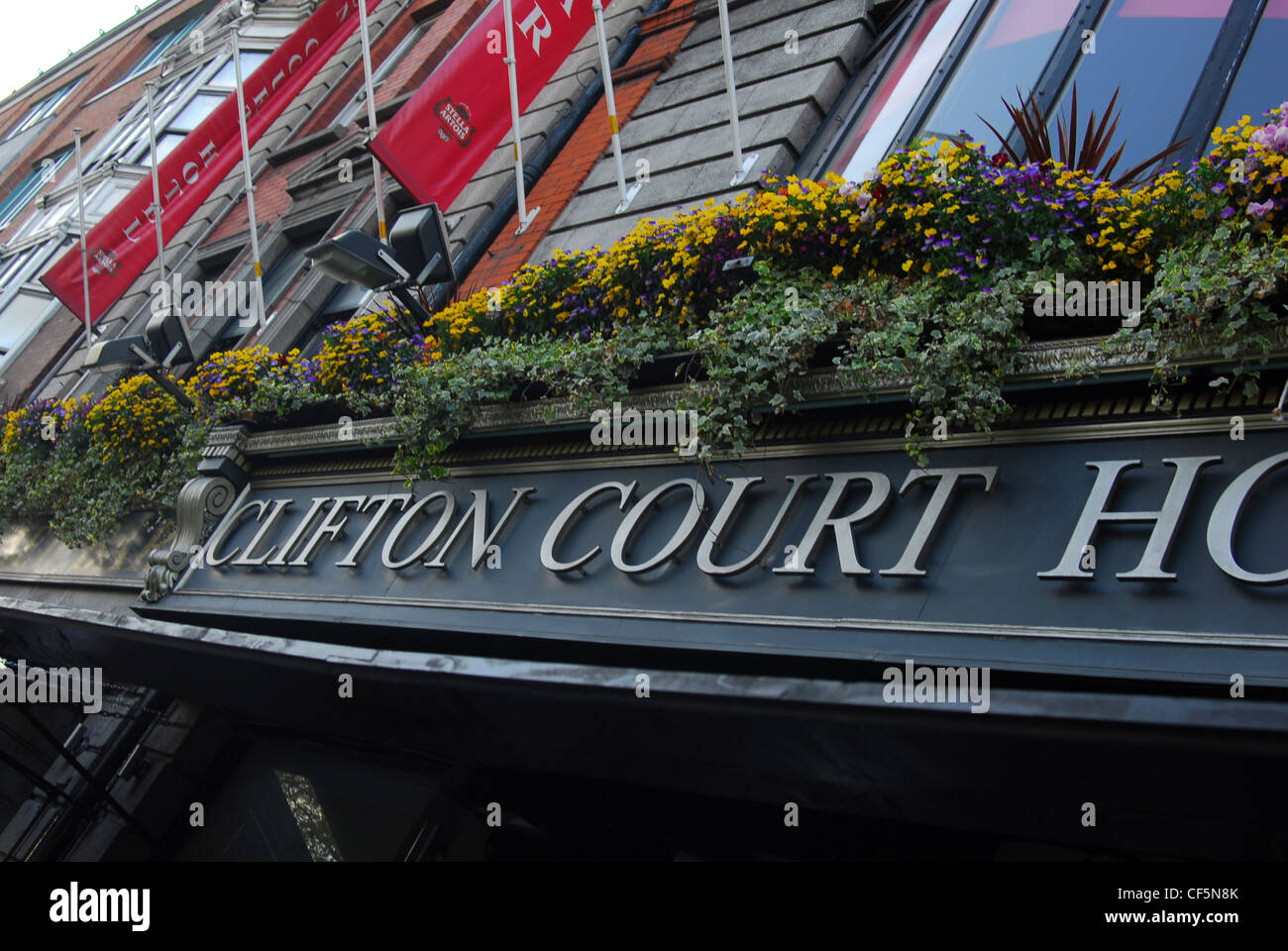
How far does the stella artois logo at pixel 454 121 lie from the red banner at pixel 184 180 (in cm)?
654

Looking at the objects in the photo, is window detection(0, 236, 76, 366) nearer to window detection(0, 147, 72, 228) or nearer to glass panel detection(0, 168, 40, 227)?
window detection(0, 147, 72, 228)

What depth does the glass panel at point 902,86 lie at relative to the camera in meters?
8.78

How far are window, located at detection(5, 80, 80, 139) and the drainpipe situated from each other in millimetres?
23154

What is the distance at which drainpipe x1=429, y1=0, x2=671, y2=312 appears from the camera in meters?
11.4

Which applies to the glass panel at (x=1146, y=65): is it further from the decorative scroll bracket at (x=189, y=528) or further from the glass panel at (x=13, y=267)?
the glass panel at (x=13, y=267)

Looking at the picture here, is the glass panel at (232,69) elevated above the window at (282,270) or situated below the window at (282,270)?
above

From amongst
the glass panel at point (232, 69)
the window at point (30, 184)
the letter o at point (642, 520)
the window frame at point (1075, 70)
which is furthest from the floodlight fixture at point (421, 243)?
the window at point (30, 184)

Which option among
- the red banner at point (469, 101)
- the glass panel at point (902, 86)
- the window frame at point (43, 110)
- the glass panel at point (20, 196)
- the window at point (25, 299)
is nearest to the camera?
the glass panel at point (902, 86)

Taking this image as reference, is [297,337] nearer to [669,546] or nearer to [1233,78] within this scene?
[669,546]

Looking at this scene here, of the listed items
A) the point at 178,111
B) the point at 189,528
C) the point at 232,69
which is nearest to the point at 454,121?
the point at 189,528

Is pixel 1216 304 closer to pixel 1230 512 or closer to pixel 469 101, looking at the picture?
pixel 1230 512

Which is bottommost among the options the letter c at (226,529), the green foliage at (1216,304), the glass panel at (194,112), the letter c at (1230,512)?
the letter c at (1230,512)

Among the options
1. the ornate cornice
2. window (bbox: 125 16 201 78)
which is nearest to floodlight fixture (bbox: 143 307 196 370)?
the ornate cornice

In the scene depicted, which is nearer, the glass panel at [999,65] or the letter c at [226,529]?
the glass panel at [999,65]
